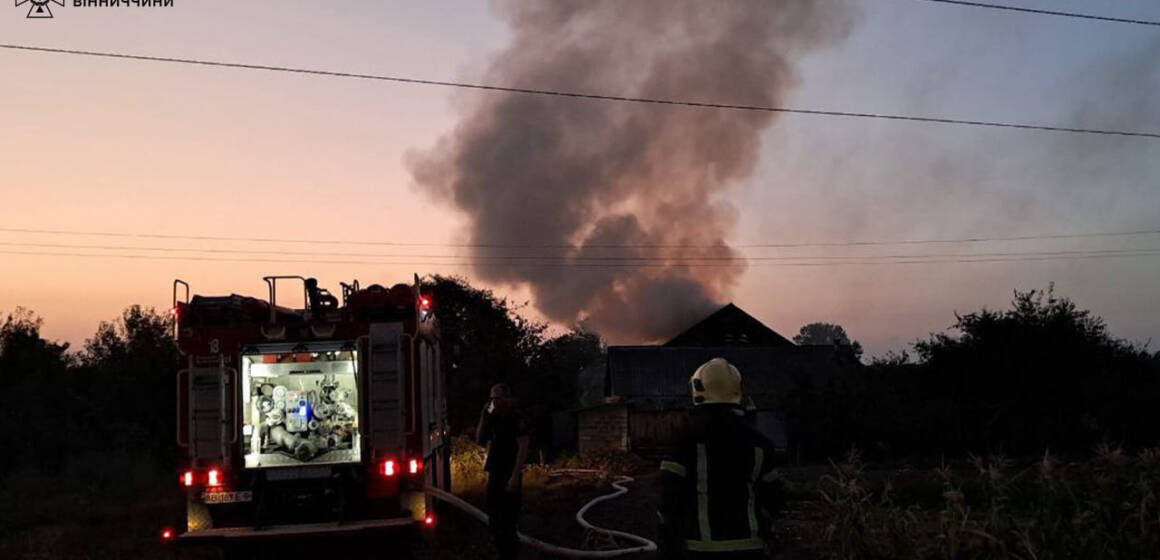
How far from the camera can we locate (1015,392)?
25781 mm

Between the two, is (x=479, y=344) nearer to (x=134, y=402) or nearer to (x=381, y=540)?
(x=134, y=402)

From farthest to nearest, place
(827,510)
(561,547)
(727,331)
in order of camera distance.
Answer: (727,331), (561,547), (827,510)

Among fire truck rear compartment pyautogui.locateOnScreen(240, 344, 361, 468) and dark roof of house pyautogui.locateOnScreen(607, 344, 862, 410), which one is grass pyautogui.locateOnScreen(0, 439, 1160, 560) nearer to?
fire truck rear compartment pyautogui.locateOnScreen(240, 344, 361, 468)

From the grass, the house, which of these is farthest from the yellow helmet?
the house

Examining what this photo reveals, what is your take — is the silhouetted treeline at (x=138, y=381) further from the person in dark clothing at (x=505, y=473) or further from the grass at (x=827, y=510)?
the person in dark clothing at (x=505, y=473)

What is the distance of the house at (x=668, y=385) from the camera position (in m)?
34.6

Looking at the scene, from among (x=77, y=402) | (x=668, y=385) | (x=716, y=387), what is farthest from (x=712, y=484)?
(x=668, y=385)

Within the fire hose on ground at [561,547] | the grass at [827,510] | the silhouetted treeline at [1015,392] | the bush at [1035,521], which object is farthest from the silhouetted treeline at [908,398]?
the bush at [1035,521]

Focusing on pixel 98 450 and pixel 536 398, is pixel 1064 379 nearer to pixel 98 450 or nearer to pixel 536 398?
pixel 536 398

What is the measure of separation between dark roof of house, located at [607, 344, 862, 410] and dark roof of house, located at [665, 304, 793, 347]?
32.8 feet

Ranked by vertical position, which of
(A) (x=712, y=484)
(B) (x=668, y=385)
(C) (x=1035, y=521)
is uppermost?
(B) (x=668, y=385)

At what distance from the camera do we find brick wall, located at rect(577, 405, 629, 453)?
34.8m

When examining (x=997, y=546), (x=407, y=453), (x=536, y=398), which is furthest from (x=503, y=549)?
(x=536, y=398)

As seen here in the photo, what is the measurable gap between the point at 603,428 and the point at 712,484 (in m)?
31.1
